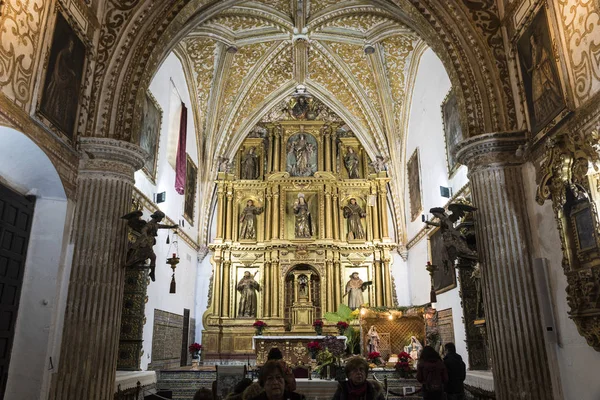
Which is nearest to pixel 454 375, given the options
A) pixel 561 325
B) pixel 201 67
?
pixel 561 325

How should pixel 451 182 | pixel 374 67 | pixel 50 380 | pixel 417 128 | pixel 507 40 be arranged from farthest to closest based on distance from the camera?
1. pixel 374 67
2. pixel 417 128
3. pixel 451 182
4. pixel 507 40
5. pixel 50 380

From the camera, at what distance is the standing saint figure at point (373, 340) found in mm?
12531

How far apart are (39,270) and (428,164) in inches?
393

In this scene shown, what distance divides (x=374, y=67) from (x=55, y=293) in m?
12.0

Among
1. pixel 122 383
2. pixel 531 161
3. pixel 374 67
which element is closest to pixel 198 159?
pixel 374 67

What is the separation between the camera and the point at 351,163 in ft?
58.6

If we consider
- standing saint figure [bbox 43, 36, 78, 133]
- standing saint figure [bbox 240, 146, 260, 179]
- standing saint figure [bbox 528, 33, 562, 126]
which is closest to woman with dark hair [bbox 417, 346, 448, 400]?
standing saint figure [bbox 528, 33, 562, 126]

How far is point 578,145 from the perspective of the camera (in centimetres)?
521

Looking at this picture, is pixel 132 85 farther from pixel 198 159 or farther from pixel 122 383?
pixel 198 159

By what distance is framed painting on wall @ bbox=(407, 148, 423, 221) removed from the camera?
14500mm

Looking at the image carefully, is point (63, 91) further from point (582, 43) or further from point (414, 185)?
point (414, 185)

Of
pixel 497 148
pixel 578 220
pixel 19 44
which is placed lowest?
pixel 578 220

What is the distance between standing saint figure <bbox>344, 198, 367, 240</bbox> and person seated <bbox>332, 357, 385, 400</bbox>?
1332 centimetres

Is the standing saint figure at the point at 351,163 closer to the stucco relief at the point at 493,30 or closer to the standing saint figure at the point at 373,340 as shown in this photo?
the standing saint figure at the point at 373,340
